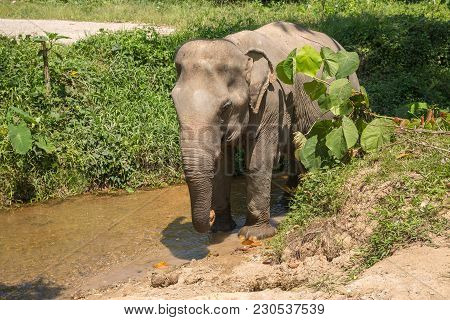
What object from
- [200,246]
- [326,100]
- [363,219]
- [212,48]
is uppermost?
[212,48]

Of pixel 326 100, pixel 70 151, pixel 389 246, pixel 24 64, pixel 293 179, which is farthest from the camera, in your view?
pixel 24 64

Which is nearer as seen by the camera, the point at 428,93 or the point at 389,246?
the point at 389,246

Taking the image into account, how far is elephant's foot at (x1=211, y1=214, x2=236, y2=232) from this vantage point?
9.06 meters

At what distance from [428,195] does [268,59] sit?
91.7 inches

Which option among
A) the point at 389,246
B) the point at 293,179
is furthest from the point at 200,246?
the point at 389,246

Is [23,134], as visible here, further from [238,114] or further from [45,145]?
[238,114]

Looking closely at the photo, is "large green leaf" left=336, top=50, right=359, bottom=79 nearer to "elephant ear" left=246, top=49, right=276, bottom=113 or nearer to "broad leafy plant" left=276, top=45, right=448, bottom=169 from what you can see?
"broad leafy plant" left=276, top=45, right=448, bottom=169

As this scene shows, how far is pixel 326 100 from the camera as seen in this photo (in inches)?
324

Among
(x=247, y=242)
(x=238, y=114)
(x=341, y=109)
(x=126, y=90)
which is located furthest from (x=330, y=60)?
(x=126, y=90)

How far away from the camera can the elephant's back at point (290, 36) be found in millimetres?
9086

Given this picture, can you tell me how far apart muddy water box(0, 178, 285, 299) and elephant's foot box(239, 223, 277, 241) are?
4.9 inches

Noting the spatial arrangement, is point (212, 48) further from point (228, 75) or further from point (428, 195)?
point (428, 195)

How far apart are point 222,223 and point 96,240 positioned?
1488 millimetres

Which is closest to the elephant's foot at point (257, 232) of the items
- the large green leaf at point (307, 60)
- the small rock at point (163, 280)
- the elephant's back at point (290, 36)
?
the small rock at point (163, 280)
